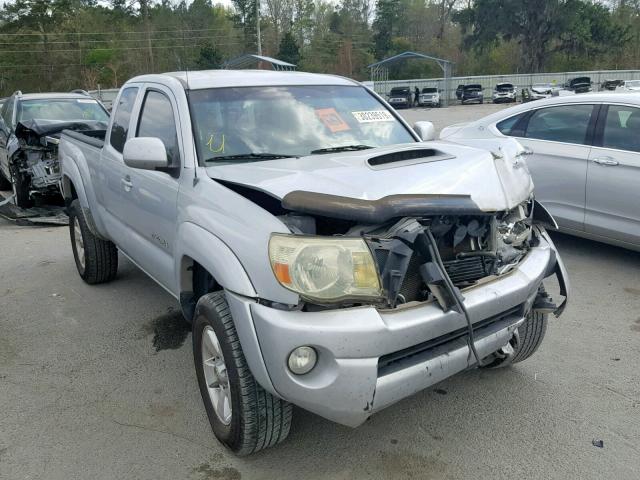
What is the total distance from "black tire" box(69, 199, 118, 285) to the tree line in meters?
41.6

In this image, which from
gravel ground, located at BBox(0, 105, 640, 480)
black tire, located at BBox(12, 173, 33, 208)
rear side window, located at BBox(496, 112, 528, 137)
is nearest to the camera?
gravel ground, located at BBox(0, 105, 640, 480)

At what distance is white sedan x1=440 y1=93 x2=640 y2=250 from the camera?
5.21 metres

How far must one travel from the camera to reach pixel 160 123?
3771 mm

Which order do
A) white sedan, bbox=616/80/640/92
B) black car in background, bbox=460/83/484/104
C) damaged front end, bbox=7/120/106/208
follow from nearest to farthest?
white sedan, bbox=616/80/640/92, damaged front end, bbox=7/120/106/208, black car in background, bbox=460/83/484/104

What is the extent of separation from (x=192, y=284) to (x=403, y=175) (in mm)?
1319

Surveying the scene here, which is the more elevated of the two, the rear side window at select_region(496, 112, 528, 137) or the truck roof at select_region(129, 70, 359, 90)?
the truck roof at select_region(129, 70, 359, 90)

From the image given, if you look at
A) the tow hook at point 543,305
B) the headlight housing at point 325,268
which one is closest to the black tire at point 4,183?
the headlight housing at point 325,268

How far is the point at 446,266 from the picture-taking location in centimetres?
265

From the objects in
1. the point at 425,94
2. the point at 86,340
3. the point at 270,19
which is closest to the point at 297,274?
the point at 86,340

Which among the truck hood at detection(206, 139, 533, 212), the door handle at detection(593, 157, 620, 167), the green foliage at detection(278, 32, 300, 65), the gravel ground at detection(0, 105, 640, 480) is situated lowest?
the gravel ground at detection(0, 105, 640, 480)

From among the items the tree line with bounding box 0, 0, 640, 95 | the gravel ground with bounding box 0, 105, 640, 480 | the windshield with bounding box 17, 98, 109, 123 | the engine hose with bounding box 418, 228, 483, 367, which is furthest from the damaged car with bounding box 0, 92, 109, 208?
the tree line with bounding box 0, 0, 640, 95

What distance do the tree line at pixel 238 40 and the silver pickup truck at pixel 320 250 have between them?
4347 centimetres

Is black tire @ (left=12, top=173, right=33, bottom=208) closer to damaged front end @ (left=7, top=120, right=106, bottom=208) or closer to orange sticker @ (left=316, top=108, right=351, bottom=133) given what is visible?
damaged front end @ (left=7, top=120, right=106, bottom=208)

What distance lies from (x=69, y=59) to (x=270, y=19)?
2506 centimetres
